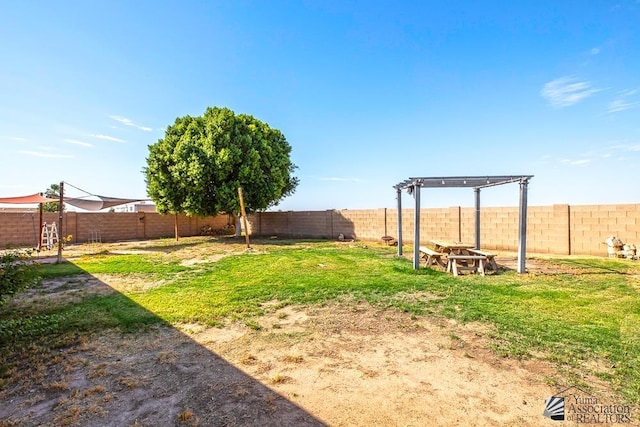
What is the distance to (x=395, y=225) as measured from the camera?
1396cm

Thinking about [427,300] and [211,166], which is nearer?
Result: [427,300]

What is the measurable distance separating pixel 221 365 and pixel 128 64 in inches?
370

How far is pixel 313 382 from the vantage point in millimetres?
2498

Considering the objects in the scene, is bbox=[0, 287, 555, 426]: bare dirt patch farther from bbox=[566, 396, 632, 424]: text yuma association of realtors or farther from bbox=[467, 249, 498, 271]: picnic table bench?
bbox=[467, 249, 498, 271]: picnic table bench

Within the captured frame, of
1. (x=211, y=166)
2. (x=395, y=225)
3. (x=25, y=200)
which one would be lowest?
(x=395, y=225)

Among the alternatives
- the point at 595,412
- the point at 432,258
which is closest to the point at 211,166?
the point at 432,258

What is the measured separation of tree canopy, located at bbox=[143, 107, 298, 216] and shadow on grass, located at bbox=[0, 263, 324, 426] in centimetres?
1058

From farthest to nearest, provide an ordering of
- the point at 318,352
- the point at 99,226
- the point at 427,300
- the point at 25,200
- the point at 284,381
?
the point at 99,226 < the point at 25,200 < the point at 427,300 < the point at 318,352 < the point at 284,381

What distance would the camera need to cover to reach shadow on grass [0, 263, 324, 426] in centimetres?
205

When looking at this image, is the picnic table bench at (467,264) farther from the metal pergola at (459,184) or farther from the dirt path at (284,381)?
the dirt path at (284,381)

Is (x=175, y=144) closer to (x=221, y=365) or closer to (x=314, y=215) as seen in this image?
(x=314, y=215)

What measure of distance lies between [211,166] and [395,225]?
9.14 m

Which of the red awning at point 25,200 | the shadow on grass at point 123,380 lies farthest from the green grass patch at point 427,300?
the red awning at point 25,200

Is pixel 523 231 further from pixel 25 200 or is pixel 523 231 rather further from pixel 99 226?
pixel 99 226
